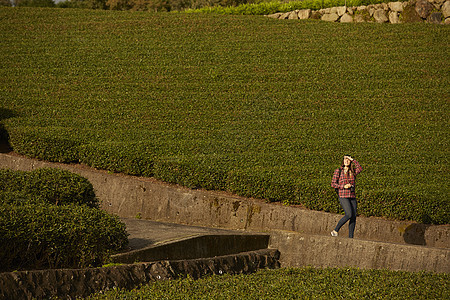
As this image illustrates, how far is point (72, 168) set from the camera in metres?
11.3

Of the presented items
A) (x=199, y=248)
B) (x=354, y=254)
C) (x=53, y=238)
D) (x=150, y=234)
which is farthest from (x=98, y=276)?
(x=354, y=254)

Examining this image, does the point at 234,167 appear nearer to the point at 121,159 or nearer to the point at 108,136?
the point at 121,159

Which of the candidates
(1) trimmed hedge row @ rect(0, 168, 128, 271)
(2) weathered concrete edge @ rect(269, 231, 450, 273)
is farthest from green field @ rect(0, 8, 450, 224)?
(1) trimmed hedge row @ rect(0, 168, 128, 271)

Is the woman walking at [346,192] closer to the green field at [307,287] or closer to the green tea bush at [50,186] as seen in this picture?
the green field at [307,287]

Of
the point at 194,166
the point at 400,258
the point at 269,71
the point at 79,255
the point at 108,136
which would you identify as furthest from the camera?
the point at 269,71

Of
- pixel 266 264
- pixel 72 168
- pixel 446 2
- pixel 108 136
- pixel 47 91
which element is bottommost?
pixel 266 264

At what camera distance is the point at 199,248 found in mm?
6359

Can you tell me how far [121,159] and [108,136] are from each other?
2.02m

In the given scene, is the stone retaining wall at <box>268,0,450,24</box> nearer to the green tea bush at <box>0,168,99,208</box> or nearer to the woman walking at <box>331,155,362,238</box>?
the woman walking at <box>331,155,362,238</box>

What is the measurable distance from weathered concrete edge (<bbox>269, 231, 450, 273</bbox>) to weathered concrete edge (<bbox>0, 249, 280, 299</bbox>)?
1.00m

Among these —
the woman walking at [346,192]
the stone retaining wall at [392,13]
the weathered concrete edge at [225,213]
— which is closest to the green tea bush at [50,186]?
the weathered concrete edge at [225,213]

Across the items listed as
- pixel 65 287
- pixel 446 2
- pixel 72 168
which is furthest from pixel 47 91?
pixel 446 2

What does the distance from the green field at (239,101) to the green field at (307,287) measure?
13.9 feet

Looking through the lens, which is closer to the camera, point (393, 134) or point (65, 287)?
point (65, 287)
